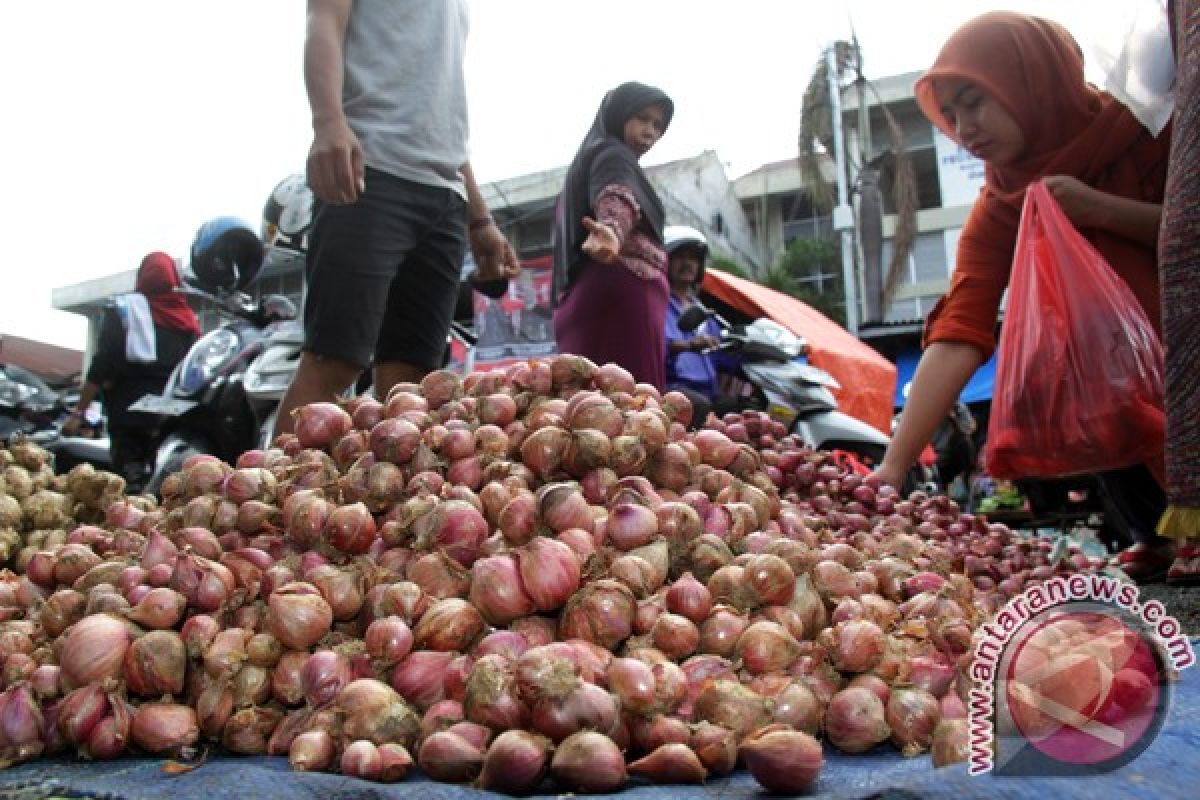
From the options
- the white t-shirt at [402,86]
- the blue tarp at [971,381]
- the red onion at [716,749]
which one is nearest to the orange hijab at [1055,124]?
the white t-shirt at [402,86]

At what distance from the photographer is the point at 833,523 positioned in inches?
83.4

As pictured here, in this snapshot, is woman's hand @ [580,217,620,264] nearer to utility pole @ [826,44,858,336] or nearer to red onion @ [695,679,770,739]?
red onion @ [695,679,770,739]

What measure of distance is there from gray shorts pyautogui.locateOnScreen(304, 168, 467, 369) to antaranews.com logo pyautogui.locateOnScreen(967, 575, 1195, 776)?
1808 mm

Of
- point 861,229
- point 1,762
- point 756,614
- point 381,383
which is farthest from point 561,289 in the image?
point 861,229

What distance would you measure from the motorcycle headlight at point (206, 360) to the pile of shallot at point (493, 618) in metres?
3.18

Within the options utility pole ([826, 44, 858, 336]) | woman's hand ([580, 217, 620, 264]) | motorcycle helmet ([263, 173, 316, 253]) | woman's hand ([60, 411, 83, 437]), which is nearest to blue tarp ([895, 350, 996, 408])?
utility pole ([826, 44, 858, 336])

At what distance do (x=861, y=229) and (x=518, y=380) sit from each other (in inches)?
618

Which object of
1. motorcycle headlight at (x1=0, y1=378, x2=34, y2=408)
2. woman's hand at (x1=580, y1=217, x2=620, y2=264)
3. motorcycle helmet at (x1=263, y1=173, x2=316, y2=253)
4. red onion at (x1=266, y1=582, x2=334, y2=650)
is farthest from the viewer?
motorcycle headlight at (x1=0, y1=378, x2=34, y2=408)

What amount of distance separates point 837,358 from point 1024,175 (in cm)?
573

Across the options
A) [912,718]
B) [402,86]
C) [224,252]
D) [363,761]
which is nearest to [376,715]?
[363,761]

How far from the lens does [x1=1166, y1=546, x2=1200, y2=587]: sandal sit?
2207mm

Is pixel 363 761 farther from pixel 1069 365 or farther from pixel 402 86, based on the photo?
pixel 1069 365

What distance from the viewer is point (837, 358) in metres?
8.55

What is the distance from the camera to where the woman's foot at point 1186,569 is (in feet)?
7.24
